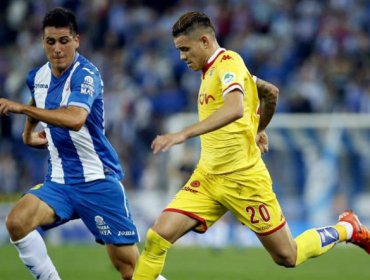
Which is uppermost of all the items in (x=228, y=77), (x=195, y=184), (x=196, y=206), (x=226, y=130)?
(x=228, y=77)

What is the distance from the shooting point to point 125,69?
23.1 m

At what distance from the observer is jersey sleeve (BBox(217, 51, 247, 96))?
342 inches

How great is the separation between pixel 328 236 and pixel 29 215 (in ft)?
8.99

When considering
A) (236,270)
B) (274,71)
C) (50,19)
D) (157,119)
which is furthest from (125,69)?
(50,19)

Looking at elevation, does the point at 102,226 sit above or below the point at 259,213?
below

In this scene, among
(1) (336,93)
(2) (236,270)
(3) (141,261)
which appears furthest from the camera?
(1) (336,93)

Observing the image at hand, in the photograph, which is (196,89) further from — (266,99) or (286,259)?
(286,259)

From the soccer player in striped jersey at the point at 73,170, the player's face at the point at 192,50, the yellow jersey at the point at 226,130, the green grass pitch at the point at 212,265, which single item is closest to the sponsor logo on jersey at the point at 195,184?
the yellow jersey at the point at 226,130

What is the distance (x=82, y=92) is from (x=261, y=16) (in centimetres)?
1464

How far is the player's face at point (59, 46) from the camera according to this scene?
939 centimetres

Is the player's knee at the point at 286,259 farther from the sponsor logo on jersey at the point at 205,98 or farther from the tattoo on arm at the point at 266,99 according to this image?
the sponsor logo on jersey at the point at 205,98

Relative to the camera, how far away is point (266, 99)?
9898mm

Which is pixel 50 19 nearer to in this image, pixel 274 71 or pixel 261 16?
pixel 274 71

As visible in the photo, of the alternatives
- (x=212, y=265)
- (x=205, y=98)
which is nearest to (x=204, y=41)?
(x=205, y=98)
